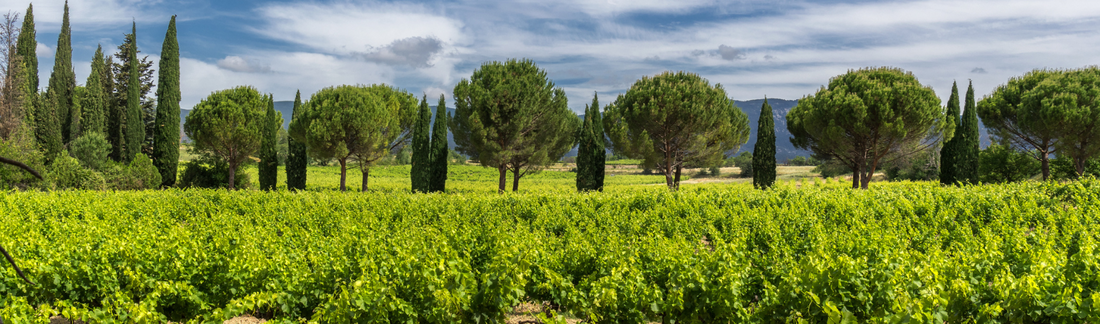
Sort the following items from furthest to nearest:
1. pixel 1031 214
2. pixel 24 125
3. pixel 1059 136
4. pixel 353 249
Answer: pixel 1059 136 < pixel 24 125 < pixel 1031 214 < pixel 353 249

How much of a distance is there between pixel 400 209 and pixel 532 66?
17772mm

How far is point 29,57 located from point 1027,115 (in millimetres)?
61931

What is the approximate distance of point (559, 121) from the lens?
3017 centimetres

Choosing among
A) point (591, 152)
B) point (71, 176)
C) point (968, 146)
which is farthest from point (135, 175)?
point (968, 146)

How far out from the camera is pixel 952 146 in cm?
3042

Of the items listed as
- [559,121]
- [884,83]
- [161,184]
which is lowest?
[161,184]

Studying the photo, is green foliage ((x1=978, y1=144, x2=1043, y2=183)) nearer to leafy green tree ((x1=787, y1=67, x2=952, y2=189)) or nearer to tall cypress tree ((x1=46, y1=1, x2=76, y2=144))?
leafy green tree ((x1=787, y1=67, x2=952, y2=189))

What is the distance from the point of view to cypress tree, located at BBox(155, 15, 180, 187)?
3064 cm

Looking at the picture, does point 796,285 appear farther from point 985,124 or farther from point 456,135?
point 985,124

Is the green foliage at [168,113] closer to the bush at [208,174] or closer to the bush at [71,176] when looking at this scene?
the bush at [208,174]

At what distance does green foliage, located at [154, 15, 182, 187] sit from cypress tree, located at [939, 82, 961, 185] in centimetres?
4334

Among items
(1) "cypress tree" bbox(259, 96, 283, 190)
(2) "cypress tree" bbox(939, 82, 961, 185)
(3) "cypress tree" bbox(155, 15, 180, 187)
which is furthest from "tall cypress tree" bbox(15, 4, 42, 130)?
(2) "cypress tree" bbox(939, 82, 961, 185)

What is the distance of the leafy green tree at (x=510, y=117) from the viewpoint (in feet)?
92.2

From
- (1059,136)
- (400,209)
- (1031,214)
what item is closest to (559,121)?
(400,209)
